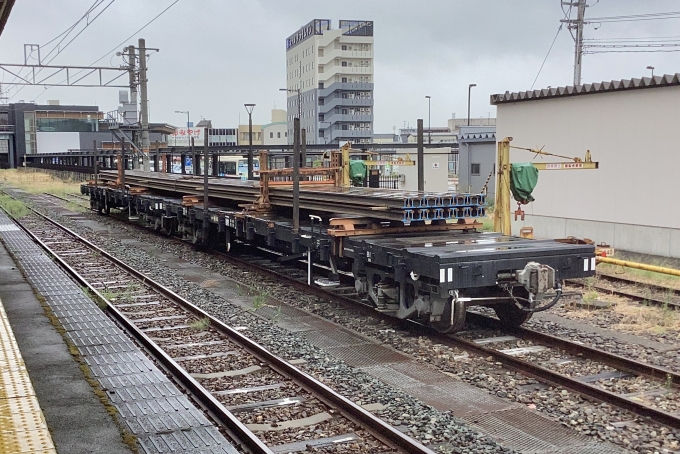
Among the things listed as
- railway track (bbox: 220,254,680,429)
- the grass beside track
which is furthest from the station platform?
the grass beside track

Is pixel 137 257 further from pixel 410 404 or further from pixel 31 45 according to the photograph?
pixel 31 45

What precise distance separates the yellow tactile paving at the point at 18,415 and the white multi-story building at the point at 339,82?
258 ft

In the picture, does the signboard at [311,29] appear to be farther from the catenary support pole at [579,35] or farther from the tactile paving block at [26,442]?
the tactile paving block at [26,442]

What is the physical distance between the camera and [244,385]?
306 inches

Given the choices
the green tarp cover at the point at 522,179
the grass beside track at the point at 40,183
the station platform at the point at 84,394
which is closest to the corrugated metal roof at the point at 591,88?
the green tarp cover at the point at 522,179

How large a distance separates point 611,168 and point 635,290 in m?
5.24

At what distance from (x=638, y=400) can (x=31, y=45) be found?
91.1 ft

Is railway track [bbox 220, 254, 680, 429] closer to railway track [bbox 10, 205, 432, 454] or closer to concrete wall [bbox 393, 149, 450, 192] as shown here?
railway track [bbox 10, 205, 432, 454]

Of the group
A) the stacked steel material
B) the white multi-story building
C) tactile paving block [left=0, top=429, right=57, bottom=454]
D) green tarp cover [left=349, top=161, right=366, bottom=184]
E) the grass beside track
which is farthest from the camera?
the white multi-story building

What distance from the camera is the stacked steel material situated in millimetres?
10359

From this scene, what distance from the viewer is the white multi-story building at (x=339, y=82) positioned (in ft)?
285

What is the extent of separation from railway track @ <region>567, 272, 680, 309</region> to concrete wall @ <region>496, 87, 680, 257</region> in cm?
277

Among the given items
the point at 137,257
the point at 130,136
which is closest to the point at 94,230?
the point at 137,257

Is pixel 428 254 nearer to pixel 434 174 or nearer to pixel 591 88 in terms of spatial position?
pixel 591 88
